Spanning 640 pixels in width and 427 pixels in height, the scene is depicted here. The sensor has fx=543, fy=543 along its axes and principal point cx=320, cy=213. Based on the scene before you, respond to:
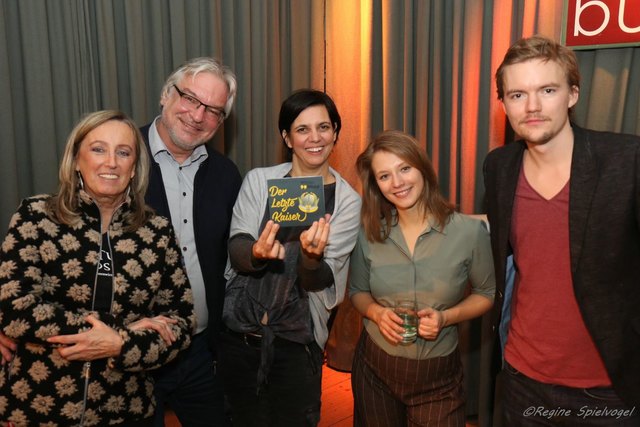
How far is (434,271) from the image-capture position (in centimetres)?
201

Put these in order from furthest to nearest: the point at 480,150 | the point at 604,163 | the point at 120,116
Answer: the point at 480,150 → the point at 120,116 → the point at 604,163

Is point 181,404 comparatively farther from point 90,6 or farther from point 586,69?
point 586,69

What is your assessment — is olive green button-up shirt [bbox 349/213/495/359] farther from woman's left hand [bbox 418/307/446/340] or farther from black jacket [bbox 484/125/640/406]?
black jacket [bbox 484/125/640/406]

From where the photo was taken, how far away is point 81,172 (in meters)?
1.81

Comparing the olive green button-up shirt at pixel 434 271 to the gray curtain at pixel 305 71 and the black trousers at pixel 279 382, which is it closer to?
the black trousers at pixel 279 382

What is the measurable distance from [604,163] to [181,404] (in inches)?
74.9

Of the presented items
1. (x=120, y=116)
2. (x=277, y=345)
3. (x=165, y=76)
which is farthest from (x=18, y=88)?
(x=277, y=345)

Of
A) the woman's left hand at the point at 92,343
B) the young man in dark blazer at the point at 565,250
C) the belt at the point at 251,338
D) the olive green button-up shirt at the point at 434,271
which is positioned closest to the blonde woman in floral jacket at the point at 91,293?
the woman's left hand at the point at 92,343

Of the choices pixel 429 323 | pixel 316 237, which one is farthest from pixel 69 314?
pixel 429 323

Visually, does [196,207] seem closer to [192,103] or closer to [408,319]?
[192,103]

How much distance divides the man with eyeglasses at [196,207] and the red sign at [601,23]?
5.73 feet

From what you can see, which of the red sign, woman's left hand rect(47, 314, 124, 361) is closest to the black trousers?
woman's left hand rect(47, 314, 124, 361)

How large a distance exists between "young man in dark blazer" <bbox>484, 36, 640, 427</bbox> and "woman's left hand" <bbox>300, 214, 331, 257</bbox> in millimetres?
604

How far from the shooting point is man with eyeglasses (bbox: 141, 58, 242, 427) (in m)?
2.29
